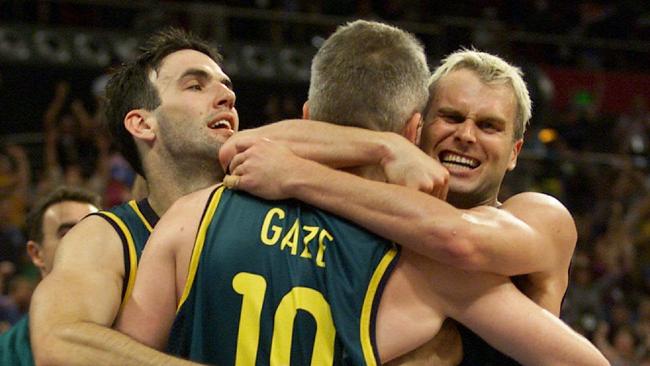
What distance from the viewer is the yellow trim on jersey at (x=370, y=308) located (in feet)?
8.55

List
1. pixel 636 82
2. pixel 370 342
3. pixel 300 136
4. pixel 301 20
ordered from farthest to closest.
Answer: pixel 636 82 → pixel 301 20 → pixel 300 136 → pixel 370 342

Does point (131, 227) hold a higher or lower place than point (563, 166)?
higher

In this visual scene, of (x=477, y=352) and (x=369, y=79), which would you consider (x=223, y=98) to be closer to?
(x=369, y=79)

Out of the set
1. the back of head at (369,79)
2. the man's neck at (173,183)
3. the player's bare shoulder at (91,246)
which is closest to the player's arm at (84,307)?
the player's bare shoulder at (91,246)

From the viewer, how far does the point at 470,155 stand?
10.7 feet

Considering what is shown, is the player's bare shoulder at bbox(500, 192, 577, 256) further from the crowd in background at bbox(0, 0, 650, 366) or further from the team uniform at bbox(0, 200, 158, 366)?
the crowd in background at bbox(0, 0, 650, 366)

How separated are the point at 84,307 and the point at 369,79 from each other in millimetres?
1004

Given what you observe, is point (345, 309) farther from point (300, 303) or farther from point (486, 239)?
point (486, 239)

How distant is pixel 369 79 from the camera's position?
2.71 meters

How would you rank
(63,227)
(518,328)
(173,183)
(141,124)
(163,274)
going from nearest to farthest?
(518,328) < (163,274) < (173,183) < (141,124) < (63,227)

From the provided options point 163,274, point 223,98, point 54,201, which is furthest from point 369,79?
point 54,201

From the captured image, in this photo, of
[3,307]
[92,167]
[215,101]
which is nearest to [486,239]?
[215,101]

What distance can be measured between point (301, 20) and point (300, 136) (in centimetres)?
1068

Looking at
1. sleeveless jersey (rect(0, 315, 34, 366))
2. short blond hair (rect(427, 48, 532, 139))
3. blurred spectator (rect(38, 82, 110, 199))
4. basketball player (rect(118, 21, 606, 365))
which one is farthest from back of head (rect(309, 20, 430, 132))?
blurred spectator (rect(38, 82, 110, 199))
